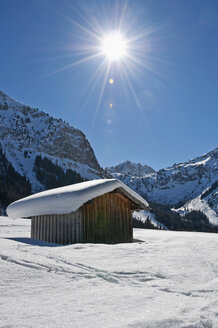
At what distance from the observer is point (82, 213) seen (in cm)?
1044

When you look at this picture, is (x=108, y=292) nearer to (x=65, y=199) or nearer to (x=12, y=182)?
(x=65, y=199)

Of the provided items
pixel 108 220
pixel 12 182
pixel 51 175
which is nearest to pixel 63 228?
pixel 108 220

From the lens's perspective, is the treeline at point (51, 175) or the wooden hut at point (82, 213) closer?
the wooden hut at point (82, 213)

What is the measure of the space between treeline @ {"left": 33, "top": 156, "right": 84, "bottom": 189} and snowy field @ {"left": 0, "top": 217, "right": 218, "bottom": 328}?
11299 cm

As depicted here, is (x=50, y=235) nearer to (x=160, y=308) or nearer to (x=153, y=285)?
(x=153, y=285)

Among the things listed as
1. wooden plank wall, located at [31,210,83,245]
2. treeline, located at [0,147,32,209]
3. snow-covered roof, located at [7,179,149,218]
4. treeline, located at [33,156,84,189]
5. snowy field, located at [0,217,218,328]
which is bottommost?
snowy field, located at [0,217,218,328]

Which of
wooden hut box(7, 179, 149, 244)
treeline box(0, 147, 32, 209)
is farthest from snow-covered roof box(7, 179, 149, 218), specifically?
treeline box(0, 147, 32, 209)

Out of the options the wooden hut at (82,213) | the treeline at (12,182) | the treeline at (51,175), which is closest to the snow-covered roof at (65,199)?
the wooden hut at (82,213)

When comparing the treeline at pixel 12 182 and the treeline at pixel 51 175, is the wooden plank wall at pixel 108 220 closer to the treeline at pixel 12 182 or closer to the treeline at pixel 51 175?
the treeline at pixel 12 182

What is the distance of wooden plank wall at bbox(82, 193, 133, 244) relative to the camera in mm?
Answer: 10625

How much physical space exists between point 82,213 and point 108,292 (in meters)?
7.33

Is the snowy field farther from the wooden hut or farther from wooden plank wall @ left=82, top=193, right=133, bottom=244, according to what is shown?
wooden plank wall @ left=82, top=193, right=133, bottom=244

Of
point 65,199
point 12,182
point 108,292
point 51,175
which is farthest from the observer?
point 51,175

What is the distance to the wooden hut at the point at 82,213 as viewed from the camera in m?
9.81
